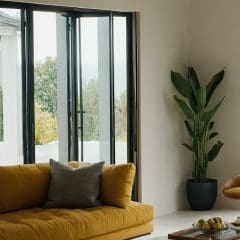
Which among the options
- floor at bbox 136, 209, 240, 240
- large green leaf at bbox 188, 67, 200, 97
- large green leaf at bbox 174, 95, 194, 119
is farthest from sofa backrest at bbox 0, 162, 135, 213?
large green leaf at bbox 188, 67, 200, 97

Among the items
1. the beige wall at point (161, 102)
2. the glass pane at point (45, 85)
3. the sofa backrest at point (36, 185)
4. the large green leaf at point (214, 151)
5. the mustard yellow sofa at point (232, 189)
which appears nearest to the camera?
the sofa backrest at point (36, 185)

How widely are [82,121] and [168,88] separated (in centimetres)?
109

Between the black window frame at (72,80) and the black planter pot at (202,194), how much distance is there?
726 millimetres

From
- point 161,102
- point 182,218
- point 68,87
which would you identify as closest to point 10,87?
point 68,87

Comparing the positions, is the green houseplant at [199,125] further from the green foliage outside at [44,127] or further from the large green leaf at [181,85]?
the green foliage outside at [44,127]

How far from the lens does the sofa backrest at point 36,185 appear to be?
480cm

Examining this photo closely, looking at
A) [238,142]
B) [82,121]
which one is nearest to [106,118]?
[82,121]

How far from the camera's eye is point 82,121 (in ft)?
20.6

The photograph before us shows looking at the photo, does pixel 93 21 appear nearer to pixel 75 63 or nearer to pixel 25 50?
pixel 75 63

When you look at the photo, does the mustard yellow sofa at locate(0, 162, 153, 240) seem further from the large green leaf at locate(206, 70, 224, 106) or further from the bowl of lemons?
the large green leaf at locate(206, 70, 224, 106)

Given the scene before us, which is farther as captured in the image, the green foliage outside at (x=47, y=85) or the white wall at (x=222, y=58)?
the white wall at (x=222, y=58)

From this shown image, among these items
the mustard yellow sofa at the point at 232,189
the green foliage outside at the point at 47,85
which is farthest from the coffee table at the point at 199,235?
the green foliage outside at the point at 47,85

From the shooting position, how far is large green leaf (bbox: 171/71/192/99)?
6520 millimetres

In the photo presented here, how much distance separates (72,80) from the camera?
623cm
